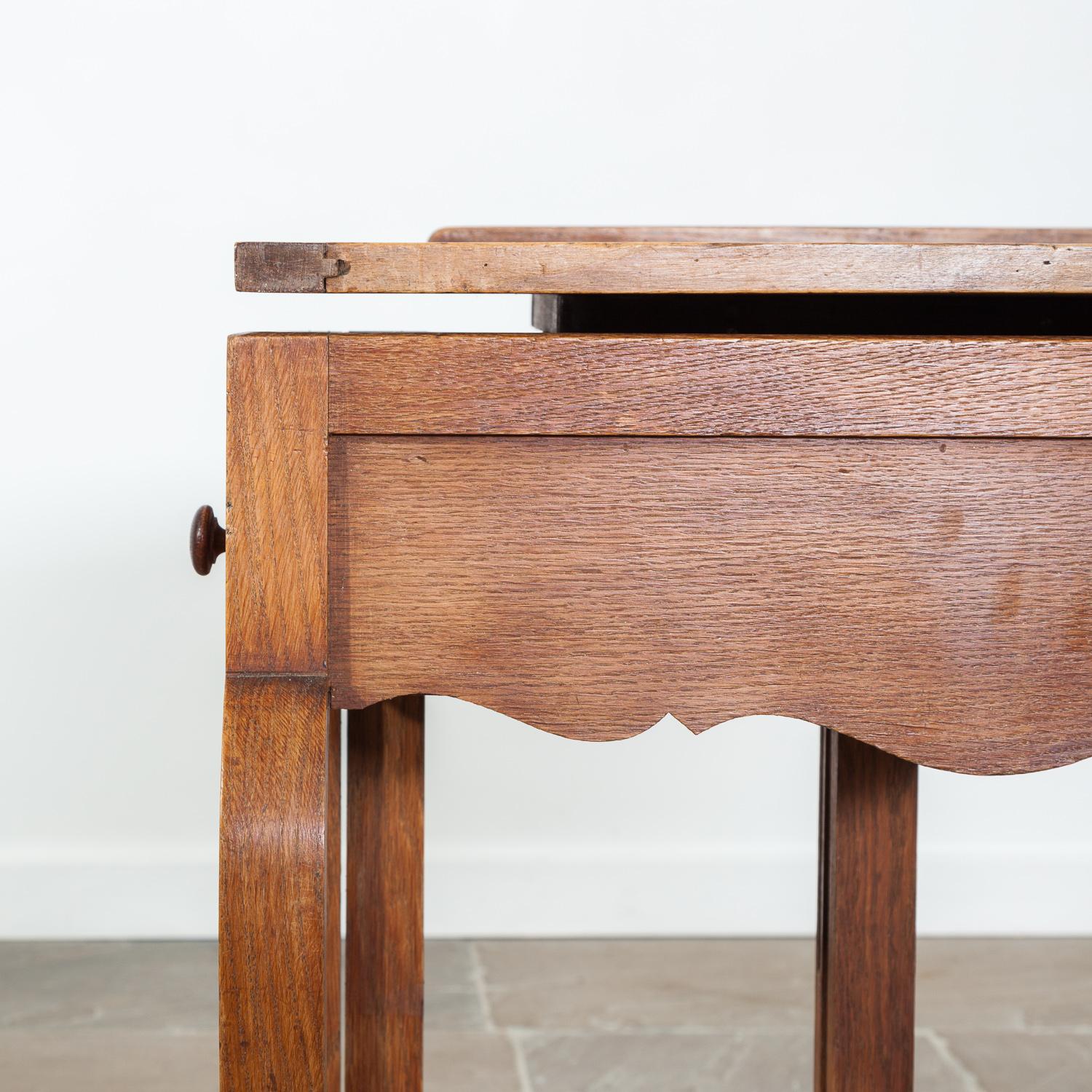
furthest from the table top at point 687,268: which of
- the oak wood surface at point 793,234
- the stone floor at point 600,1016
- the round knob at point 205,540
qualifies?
the stone floor at point 600,1016

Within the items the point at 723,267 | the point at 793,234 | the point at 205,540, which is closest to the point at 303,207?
the point at 793,234

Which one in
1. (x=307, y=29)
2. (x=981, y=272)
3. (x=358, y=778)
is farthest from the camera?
(x=307, y=29)

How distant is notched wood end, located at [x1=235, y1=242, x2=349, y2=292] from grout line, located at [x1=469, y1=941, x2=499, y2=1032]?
3.54ft

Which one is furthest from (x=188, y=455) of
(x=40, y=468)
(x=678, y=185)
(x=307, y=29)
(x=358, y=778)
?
(x=358, y=778)

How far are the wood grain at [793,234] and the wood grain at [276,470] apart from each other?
1.48 ft

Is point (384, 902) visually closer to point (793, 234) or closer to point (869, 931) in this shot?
point (869, 931)

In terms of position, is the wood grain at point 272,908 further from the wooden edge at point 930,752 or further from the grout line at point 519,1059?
the grout line at point 519,1059

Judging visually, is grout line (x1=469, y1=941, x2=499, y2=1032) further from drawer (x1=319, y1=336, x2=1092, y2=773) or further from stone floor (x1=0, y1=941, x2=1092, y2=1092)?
drawer (x1=319, y1=336, x2=1092, y2=773)

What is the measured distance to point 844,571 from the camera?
60 centimetres

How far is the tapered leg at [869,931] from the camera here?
3.17 ft

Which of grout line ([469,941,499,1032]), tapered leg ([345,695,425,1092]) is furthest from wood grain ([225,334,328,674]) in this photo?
grout line ([469,941,499,1032])

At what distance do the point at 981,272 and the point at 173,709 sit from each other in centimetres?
141

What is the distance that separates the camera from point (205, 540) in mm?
668

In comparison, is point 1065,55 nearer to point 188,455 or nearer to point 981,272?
point 188,455
